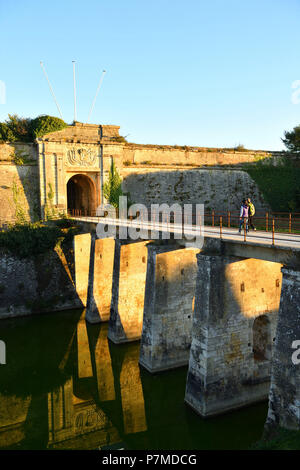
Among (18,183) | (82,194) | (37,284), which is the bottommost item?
(37,284)

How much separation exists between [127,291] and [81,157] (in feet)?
39.0

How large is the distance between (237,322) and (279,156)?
23.9 m

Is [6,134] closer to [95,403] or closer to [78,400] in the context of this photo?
[78,400]

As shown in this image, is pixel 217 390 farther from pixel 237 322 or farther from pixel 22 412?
pixel 22 412

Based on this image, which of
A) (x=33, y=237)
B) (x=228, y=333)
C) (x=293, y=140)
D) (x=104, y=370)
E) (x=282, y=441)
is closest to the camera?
(x=282, y=441)

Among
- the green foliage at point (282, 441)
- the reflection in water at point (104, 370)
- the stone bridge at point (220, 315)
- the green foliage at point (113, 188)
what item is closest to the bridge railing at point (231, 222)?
the stone bridge at point (220, 315)

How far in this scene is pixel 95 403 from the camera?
1119 centimetres

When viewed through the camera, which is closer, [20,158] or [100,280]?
[100,280]

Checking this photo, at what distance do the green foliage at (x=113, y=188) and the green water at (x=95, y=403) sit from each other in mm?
10406

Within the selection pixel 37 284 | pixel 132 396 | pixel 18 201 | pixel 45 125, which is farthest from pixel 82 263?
pixel 132 396

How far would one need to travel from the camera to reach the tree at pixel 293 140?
2989cm

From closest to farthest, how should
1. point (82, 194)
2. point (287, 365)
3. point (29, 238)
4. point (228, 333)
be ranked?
point (287, 365) < point (228, 333) < point (29, 238) < point (82, 194)

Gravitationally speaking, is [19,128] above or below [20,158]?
above

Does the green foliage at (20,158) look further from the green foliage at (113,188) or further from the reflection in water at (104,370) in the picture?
the reflection in water at (104,370)
